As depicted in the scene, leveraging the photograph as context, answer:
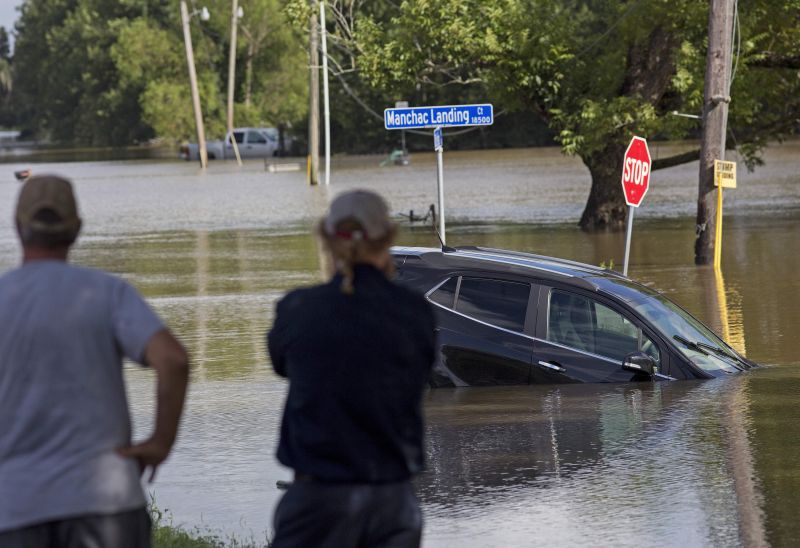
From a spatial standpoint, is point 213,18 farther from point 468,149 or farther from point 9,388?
point 9,388

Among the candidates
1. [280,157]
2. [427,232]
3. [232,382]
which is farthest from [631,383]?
[280,157]

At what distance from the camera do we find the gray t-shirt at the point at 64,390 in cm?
415

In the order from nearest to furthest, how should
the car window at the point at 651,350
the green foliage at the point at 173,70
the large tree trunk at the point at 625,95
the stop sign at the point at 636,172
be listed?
the car window at the point at 651,350, the stop sign at the point at 636,172, the large tree trunk at the point at 625,95, the green foliage at the point at 173,70

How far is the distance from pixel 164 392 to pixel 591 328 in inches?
265

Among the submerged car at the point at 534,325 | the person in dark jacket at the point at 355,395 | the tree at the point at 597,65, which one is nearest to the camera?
the person in dark jacket at the point at 355,395

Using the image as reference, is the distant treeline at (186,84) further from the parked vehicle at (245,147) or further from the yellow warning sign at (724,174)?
the yellow warning sign at (724,174)

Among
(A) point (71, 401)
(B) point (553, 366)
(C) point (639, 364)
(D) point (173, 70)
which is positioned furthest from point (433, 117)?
(D) point (173, 70)

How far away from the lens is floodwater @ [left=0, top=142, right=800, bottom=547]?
24.3 feet

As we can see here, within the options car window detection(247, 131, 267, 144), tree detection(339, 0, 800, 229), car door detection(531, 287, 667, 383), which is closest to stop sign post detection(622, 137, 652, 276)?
car door detection(531, 287, 667, 383)

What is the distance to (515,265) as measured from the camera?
35.3 ft

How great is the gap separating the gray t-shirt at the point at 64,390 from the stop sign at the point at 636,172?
469 inches

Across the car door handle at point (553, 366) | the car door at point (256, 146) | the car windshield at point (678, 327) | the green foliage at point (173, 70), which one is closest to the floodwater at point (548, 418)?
the car door handle at point (553, 366)

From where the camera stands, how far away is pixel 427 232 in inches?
1144

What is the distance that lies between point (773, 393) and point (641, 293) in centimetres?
118
